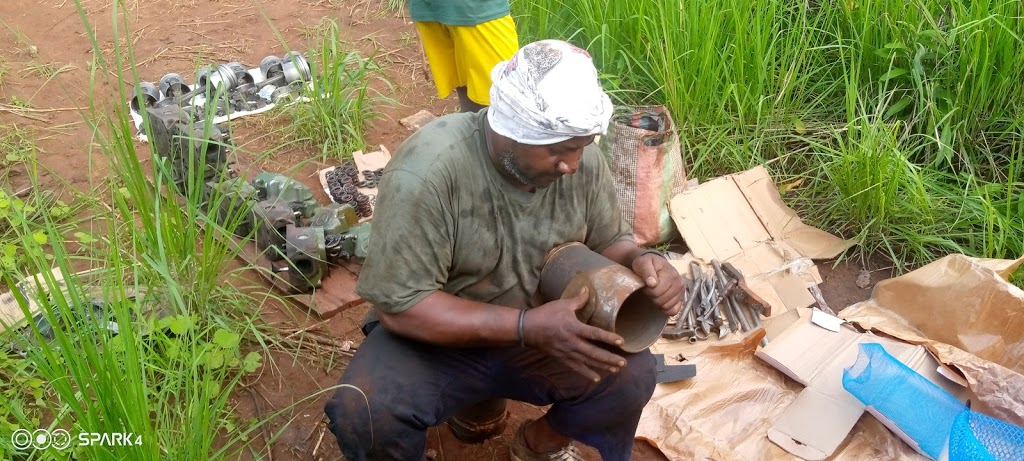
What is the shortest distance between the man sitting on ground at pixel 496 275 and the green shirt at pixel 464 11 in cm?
136

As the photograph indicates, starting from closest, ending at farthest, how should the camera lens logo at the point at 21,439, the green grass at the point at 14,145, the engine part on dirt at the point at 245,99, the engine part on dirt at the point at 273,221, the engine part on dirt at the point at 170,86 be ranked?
the camera lens logo at the point at 21,439 → the engine part on dirt at the point at 273,221 → the green grass at the point at 14,145 → the engine part on dirt at the point at 170,86 → the engine part on dirt at the point at 245,99

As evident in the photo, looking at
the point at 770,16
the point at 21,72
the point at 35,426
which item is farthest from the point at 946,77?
the point at 21,72

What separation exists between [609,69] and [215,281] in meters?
2.45

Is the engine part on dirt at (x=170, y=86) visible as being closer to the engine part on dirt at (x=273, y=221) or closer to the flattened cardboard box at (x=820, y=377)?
the engine part on dirt at (x=273, y=221)

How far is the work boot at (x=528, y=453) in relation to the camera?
271 centimetres

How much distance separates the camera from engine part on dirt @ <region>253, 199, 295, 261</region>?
3475mm

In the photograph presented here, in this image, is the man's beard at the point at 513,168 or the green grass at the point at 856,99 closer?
the man's beard at the point at 513,168

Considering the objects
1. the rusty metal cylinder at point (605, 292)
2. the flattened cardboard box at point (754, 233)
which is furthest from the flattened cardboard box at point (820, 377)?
the rusty metal cylinder at point (605, 292)

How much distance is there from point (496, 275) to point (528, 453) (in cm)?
73

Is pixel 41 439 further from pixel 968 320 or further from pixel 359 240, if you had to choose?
pixel 968 320

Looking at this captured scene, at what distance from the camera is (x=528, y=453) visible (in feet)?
8.93

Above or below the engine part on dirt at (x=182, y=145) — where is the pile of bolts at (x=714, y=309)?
below

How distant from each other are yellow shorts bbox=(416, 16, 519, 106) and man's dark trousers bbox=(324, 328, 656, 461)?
1670mm

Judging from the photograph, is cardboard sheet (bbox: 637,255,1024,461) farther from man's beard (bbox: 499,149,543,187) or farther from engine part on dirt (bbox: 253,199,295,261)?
engine part on dirt (bbox: 253,199,295,261)
